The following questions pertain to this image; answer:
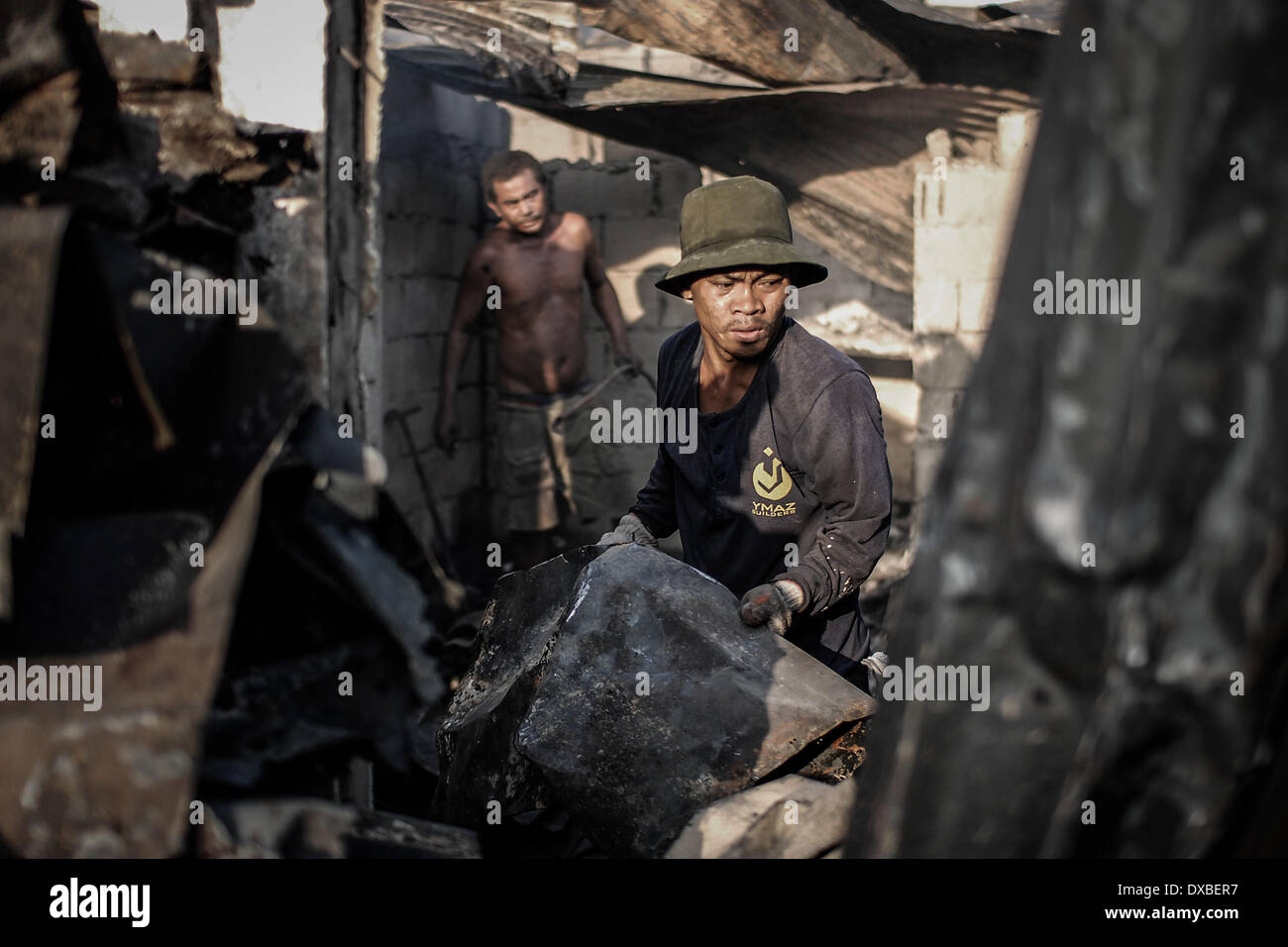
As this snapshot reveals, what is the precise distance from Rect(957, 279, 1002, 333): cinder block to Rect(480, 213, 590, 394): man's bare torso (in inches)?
105

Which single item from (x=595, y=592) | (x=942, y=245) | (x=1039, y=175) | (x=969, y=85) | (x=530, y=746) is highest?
(x=969, y=85)

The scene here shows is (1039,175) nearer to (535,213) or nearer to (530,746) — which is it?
(530,746)

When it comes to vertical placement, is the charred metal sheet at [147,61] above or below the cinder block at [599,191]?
below

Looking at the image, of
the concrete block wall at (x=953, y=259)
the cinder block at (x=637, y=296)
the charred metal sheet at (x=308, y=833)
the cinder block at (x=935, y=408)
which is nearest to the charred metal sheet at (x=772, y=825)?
the charred metal sheet at (x=308, y=833)

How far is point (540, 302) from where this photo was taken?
6555mm

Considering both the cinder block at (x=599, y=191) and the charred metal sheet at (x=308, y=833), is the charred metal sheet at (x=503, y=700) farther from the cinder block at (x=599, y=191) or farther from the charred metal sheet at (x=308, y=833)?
the cinder block at (x=599, y=191)

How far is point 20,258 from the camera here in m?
1.27

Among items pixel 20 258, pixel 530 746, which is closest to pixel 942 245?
pixel 530 746

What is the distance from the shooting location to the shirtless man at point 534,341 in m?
6.50

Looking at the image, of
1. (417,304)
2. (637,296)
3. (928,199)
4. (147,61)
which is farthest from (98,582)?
(637,296)

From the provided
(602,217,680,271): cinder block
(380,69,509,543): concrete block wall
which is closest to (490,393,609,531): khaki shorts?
(380,69,509,543): concrete block wall

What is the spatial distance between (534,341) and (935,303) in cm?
269

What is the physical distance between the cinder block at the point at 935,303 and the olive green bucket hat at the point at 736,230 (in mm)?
2743

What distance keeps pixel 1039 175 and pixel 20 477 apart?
1177 mm
